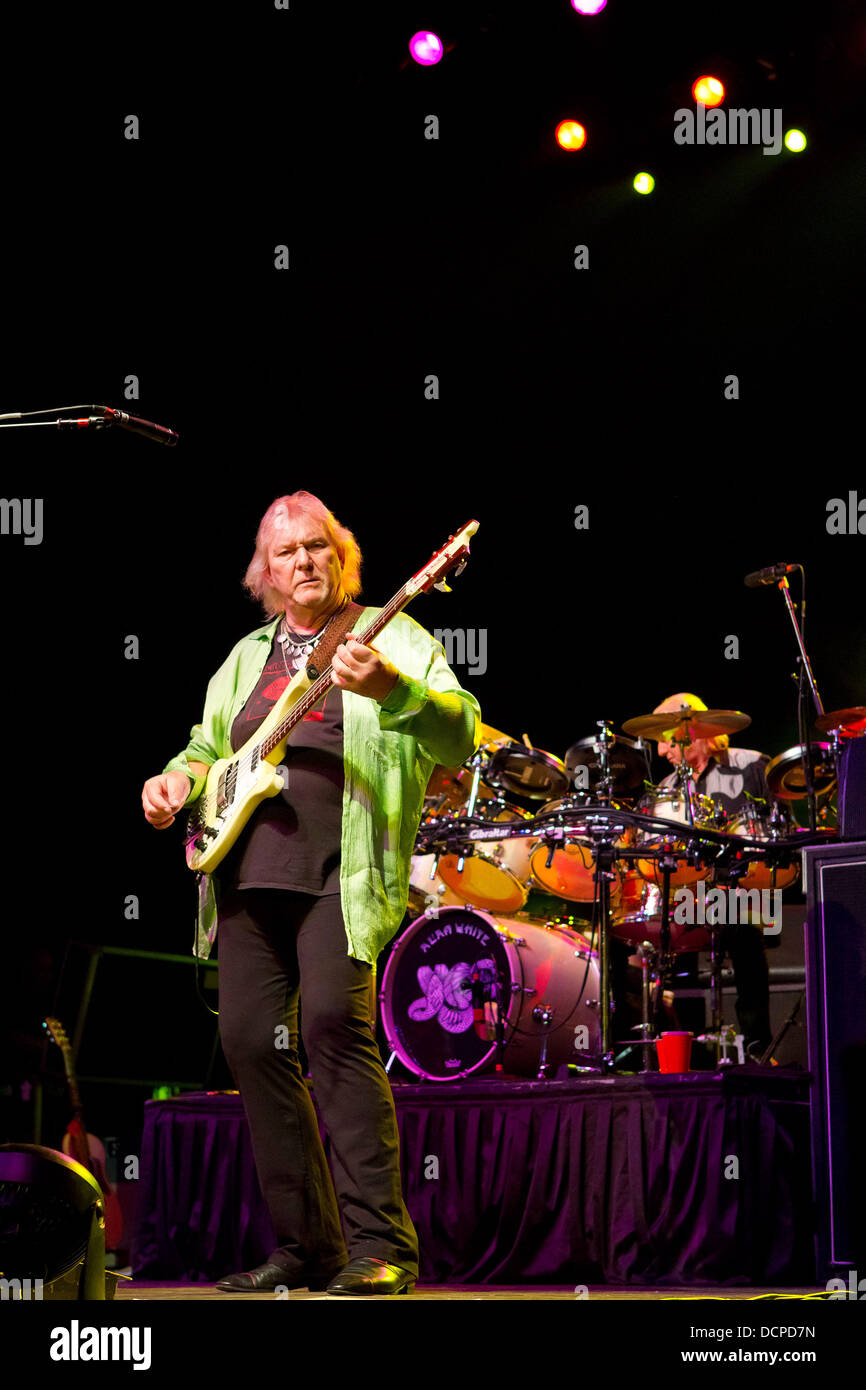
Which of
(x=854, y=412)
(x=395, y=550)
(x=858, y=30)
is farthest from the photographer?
(x=395, y=550)

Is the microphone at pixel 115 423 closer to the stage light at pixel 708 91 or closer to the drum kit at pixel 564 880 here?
the drum kit at pixel 564 880

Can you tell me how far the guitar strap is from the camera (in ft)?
12.0

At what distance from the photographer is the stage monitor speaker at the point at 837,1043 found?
4230 millimetres

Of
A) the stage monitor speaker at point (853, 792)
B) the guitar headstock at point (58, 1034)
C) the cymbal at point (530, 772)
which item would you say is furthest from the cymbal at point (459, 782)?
the stage monitor speaker at point (853, 792)

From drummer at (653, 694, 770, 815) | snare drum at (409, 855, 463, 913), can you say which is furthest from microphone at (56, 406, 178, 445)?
drummer at (653, 694, 770, 815)

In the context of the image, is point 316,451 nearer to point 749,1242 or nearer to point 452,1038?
point 452,1038

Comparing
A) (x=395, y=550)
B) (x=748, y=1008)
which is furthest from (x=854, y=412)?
(x=748, y=1008)

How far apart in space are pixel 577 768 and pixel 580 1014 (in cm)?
117

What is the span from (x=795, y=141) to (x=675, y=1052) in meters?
4.72

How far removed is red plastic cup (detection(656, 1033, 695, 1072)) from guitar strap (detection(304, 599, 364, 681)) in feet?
8.93

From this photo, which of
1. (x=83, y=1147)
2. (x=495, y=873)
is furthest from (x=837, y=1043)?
(x=83, y=1147)

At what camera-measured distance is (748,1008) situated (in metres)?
7.57

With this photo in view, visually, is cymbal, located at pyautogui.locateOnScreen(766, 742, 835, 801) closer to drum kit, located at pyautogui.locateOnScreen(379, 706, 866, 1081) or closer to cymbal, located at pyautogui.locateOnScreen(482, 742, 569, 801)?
drum kit, located at pyautogui.locateOnScreen(379, 706, 866, 1081)

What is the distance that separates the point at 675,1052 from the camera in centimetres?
569
